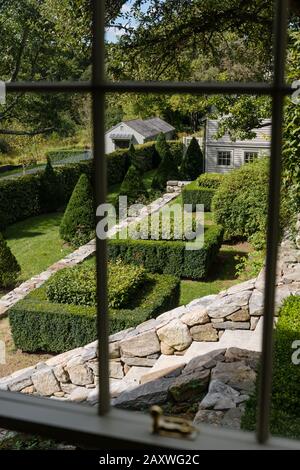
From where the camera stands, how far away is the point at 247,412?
9.62ft

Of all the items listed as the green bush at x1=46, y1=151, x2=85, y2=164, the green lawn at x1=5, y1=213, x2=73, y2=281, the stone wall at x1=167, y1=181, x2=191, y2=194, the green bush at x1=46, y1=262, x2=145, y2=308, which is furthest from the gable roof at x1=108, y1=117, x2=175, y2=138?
the green bush at x1=46, y1=262, x2=145, y2=308

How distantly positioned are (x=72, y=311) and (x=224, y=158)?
12125mm

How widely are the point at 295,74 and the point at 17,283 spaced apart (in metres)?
5.74

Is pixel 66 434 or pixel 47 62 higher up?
pixel 47 62

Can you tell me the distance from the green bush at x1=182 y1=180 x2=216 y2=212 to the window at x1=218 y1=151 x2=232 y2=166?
3.98 metres

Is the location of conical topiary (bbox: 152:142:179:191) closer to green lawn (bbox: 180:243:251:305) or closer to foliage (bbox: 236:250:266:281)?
green lawn (bbox: 180:243:251:305)

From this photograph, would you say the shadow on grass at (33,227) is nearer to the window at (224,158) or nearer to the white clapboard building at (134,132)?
the window at (224,158)

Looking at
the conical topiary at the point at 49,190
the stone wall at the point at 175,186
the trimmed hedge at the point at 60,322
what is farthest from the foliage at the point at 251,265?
the stone wall at the point at 175,186

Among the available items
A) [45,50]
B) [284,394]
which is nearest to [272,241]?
[284,394]

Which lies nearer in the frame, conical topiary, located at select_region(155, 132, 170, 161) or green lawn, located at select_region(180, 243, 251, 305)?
green lawn, located at select_region(180, 243, 251, 305)

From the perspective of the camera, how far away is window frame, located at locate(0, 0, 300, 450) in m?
0.67

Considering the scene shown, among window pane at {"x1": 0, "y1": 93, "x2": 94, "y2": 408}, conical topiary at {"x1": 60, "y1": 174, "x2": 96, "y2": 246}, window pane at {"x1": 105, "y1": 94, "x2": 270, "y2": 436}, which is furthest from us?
conical topiary at {"x1": 60, "y1": 174, "x2": 96, "y2": 246}

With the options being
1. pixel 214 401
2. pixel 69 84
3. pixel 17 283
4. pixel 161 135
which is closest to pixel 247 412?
pixel 214 401
